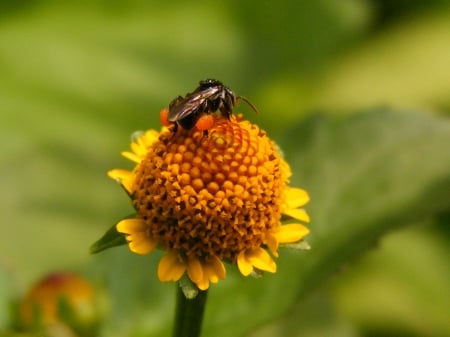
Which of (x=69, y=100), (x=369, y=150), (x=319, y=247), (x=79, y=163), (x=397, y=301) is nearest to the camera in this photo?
(x=319, y=247)

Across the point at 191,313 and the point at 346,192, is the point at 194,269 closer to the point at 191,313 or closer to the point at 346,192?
the point at 191,313

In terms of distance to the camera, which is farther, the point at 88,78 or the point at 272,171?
the point at 88,78

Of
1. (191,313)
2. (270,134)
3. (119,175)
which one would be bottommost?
(191,313)

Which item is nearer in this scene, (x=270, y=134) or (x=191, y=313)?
(x=191, y=313)

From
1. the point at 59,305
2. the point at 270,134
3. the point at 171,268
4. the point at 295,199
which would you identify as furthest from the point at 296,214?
the point at 270,134

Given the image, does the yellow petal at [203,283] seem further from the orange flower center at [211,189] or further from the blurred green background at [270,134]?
the blurred green background at [270,134]

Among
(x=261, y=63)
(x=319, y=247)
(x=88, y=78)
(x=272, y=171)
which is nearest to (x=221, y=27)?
(x=261, y=63)

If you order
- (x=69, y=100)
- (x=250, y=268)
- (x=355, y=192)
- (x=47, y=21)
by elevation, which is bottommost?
(x=250, y=268)

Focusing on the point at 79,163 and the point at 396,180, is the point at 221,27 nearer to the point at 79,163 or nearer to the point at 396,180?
the point at 79,163

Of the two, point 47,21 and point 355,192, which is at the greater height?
point 47,21
